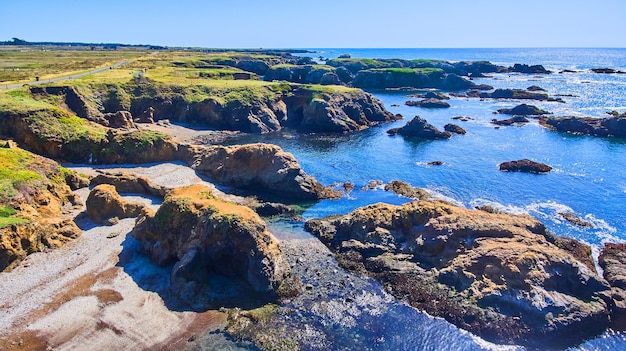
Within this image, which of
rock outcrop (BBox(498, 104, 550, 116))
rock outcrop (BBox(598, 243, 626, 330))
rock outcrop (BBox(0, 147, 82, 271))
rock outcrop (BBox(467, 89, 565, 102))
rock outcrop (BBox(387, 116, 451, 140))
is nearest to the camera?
rock outcrop (BBox(598, 243, 626, 330))

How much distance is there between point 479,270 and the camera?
28922 millimetres

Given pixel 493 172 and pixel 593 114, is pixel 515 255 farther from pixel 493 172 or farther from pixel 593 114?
pixel 593 114

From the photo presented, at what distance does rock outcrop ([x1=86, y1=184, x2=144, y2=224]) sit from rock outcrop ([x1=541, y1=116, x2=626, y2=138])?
83661 mm

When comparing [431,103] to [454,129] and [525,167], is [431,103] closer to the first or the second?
[454,129]

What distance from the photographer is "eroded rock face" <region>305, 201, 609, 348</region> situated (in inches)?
1005

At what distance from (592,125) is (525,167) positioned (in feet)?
119

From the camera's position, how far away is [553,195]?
48.2 m

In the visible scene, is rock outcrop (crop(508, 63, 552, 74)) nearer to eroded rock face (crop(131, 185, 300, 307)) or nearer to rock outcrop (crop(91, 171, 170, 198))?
rock outcrop (crop(91, 171, 170, 198))

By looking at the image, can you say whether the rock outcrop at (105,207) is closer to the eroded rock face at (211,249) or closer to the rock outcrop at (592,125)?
the eroded rock face at (211,249)

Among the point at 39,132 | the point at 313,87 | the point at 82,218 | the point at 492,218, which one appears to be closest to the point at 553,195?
the point at 492,218

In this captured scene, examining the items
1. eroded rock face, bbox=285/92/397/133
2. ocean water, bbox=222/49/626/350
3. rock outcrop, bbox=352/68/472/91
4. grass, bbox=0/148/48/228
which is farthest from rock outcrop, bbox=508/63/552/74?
grass, bbox=0/148/48/228

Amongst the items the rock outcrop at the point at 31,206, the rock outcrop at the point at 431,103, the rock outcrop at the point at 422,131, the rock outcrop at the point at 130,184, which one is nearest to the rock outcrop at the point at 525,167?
the rock outcrop at the point at 422,131

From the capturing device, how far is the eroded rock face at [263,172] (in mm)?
47188

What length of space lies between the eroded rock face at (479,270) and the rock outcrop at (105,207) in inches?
715
